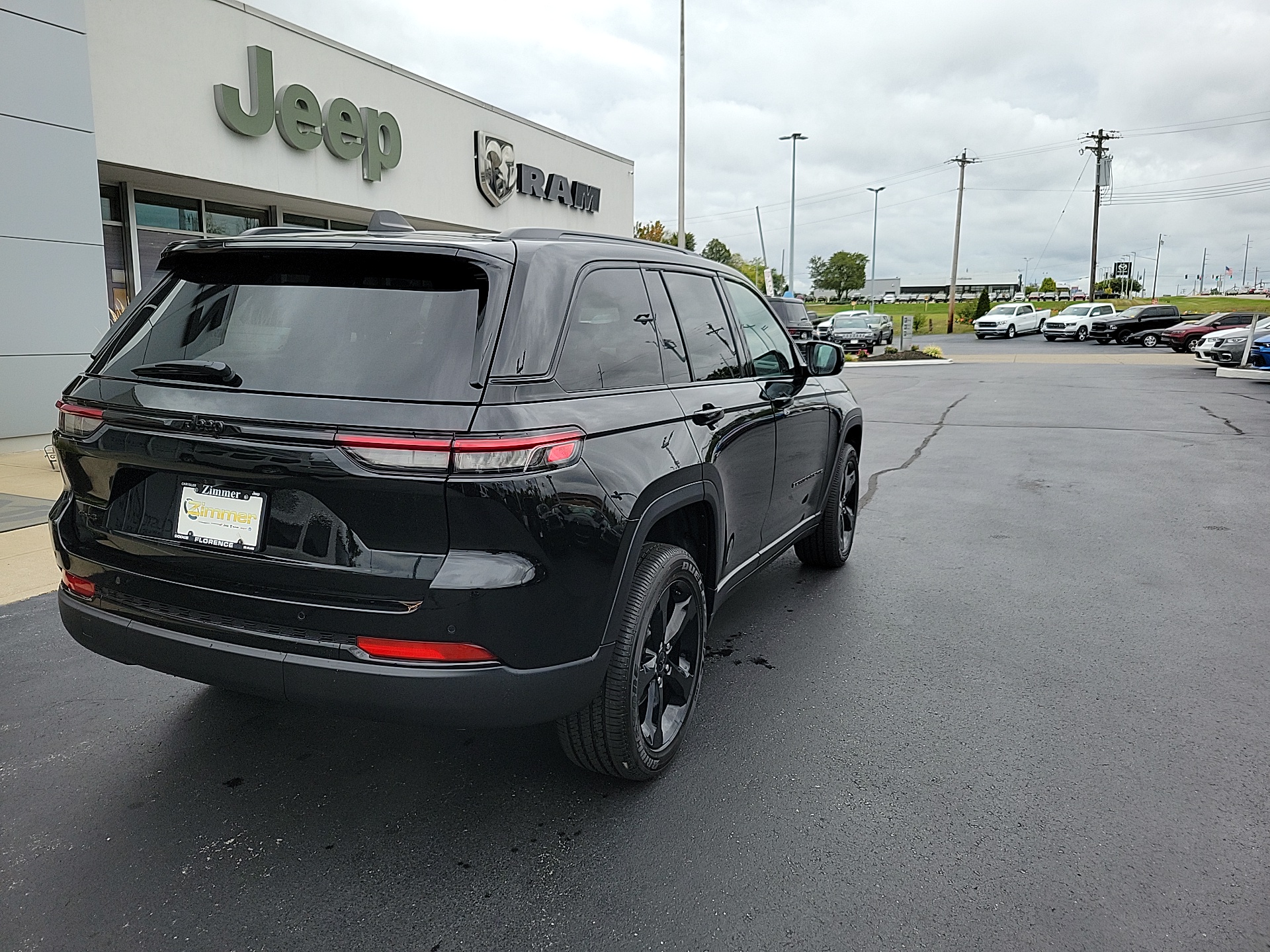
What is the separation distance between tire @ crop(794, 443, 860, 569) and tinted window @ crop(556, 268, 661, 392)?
92.5 inches

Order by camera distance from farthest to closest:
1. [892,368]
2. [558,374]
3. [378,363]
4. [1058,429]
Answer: [892,368]
[1058,429]
[558,374]
[378,363]

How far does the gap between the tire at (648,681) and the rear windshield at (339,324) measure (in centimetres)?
93

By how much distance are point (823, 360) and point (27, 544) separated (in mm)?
5455

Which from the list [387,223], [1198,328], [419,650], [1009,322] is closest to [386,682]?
[419,650]

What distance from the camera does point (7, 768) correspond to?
10.6ft

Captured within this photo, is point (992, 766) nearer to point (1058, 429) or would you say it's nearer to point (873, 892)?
point (873, 892)

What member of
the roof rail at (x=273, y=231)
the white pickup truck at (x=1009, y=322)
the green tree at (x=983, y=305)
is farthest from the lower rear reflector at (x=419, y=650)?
the green tree at (x=983, y=305)

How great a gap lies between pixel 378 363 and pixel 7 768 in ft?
6.95

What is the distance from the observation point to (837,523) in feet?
18.4

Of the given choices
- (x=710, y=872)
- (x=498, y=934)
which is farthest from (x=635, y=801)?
(x=498, y=934)

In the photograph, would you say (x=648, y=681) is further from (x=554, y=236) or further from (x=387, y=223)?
(x=387, y=223)

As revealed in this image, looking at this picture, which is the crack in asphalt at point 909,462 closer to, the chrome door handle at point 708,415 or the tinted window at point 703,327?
the tinted window at point 703,327

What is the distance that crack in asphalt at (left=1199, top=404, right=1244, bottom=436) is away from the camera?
1282 centimetres

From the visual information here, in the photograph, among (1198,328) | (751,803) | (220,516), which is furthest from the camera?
(1198,328)
